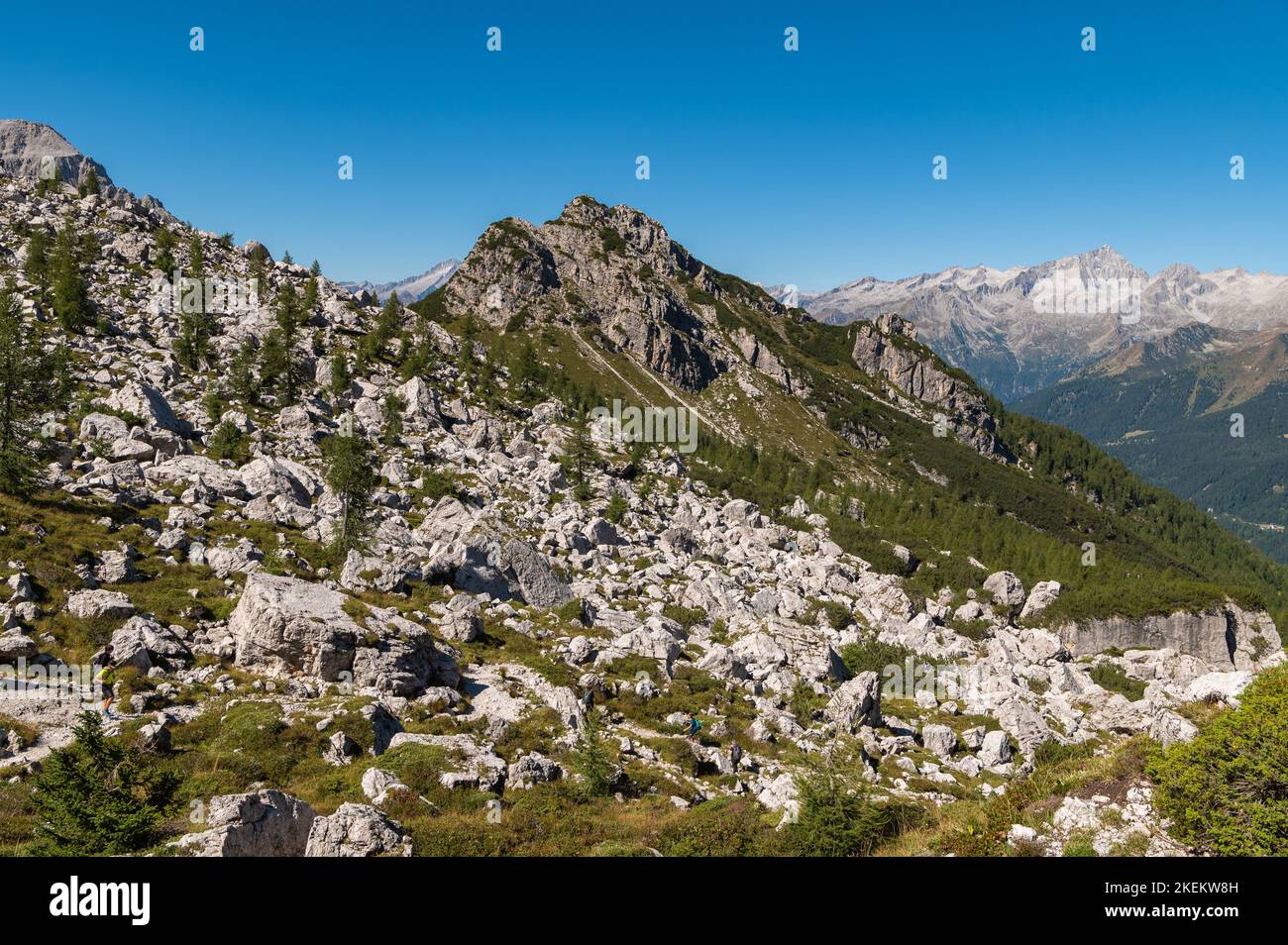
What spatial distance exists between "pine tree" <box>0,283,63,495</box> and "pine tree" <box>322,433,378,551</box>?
1682 centimetres

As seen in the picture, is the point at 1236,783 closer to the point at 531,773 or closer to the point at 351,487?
the point at 531,773

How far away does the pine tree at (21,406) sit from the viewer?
1412 inches

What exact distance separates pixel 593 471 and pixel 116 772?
71.5 m

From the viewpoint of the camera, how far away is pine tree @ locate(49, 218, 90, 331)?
6644 centimetres

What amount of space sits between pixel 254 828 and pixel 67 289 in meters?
81.8

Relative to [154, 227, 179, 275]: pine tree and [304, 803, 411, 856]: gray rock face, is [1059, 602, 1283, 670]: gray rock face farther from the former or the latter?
[154, 227, 179, 275]: pine tree

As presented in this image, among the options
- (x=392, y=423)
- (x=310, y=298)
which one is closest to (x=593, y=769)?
(x=392, y=423)

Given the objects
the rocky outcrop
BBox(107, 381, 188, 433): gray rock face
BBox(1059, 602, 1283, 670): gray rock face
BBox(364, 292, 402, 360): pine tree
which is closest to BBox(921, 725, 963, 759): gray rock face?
the rocky outcrop

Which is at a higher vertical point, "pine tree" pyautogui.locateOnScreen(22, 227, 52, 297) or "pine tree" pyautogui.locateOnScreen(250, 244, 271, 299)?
"pine tree" pyautogui.locateOnScreen(250, 244, 271, 299)

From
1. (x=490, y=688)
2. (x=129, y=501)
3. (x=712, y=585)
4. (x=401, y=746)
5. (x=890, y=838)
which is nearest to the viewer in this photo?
(x=890, y=838)

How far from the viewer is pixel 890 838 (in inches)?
785

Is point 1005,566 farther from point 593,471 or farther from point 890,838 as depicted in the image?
point 890,838

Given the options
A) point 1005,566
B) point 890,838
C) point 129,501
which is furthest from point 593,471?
point 1005,566

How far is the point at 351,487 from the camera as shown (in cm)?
4778
